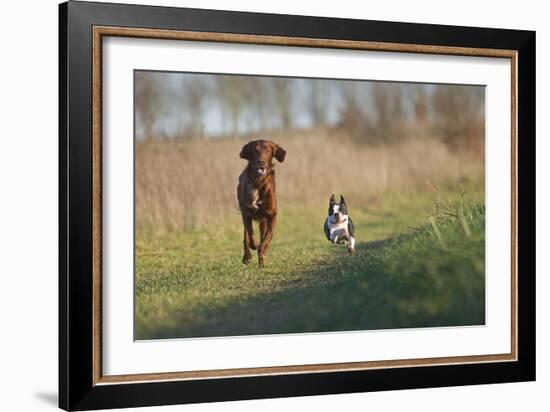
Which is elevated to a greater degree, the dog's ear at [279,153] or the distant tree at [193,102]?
the distant tree at [193,102]

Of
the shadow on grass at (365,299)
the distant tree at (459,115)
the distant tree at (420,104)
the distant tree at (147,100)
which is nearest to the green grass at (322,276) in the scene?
the shadow on grass at (365,299)

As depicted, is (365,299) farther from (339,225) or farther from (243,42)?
(243,42)

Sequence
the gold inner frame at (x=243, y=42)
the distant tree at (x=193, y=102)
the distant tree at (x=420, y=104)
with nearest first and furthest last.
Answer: the gold inner frame at (x=243, y=42) → the distant tree at (x=193, y=102) → the distant tree at (x=420, y=104)

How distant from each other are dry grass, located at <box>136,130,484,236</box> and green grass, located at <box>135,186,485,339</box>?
0.08 m

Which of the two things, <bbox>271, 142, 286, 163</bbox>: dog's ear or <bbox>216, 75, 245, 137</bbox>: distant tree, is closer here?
<bbox>216, 75, 245, 137</bbox>: distant tree

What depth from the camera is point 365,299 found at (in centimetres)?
555

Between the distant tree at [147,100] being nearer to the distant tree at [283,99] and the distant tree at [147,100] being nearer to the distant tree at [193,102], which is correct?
the distant tree at [193,102]

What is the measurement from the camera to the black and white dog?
553cm

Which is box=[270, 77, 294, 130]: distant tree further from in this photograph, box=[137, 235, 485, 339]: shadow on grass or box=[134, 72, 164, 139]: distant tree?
box=[137, 235, 485, 339]: shadow on grass

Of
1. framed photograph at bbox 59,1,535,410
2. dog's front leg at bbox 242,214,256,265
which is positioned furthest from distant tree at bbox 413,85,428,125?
dog's front leg at bbox 242,214,256,265

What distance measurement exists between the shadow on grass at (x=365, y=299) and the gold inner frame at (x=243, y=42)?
20 centimetres

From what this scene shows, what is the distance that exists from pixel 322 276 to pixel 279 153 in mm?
708

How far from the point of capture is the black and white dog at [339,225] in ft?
18.1

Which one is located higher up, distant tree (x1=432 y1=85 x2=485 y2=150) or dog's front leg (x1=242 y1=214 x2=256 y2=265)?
distant tree (x1=432 y1=85 x2=485 y2=150)
